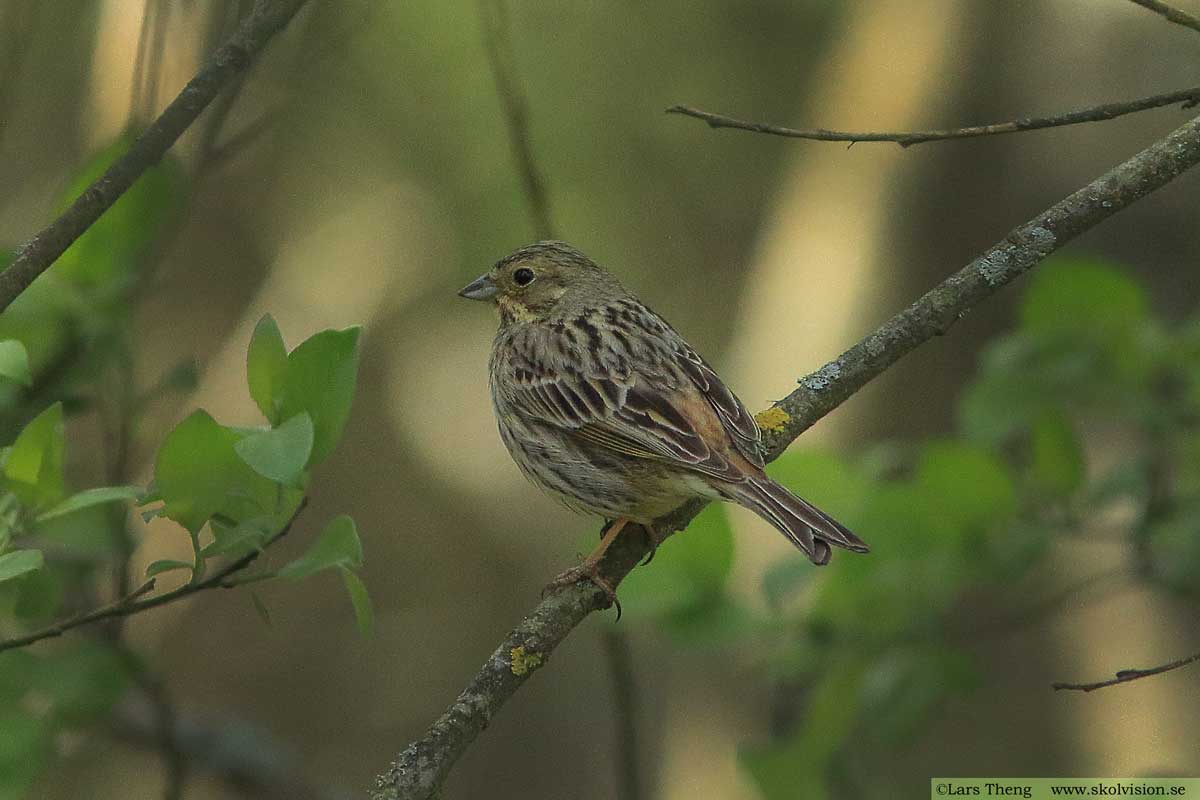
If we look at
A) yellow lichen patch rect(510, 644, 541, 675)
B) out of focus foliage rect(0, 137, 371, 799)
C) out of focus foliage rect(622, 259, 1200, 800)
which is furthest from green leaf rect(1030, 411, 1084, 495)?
out of focus foliage rect(0, 137, 371, 799)

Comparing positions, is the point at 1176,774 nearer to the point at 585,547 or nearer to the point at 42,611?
the point at 585,547

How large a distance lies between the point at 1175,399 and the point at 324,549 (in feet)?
8.97

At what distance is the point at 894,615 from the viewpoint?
404 centimetres

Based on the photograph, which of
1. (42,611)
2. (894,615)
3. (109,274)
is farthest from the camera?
(894,615)

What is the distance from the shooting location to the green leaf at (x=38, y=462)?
257 centimetres

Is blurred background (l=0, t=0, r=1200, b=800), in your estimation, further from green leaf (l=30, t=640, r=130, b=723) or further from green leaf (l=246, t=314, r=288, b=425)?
green leaf (l=246, t=314, r=288, b=425)

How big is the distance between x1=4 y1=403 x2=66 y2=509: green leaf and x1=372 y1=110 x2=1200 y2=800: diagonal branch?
88cm

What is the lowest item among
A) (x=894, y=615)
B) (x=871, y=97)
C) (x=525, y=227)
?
(x=894, y=615)

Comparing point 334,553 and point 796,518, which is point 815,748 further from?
point 334,553

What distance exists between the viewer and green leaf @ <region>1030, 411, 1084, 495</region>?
157 inches

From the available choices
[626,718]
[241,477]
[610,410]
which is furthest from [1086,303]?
[241,477]

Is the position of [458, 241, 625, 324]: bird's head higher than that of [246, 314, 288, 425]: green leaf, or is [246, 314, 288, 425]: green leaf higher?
[458, 241, 625, 324]: bird's head

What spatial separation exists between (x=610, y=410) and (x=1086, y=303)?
57.6 inches

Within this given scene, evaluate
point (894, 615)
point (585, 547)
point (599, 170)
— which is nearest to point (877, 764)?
point (894, 615)
